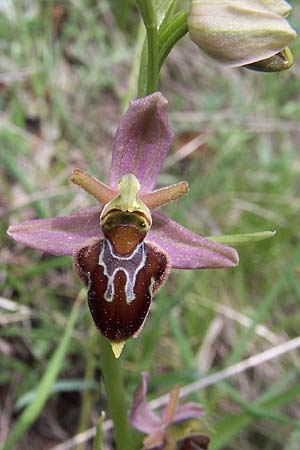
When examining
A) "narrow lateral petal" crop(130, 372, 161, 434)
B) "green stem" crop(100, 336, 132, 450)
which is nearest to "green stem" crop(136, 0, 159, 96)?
"green stem" crop(100, 336, 132, 450)

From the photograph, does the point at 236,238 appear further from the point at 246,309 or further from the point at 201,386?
the point at 246,309

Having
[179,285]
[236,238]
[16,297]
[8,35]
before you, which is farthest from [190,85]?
[236,238]

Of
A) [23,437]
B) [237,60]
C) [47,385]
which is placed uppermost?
[237,60]

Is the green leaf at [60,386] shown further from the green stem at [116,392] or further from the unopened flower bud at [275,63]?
the unopened flower bud at [275,63]

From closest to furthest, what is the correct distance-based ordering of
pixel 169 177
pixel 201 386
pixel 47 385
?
pixel 47 385
pixel 201 386
pixel 169 177

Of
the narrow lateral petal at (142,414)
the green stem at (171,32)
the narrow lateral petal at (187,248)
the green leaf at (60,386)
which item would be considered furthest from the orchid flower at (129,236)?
the green leaf at (60,386)

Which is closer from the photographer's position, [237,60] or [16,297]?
[237,60]

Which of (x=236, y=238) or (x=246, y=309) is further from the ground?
(x=236, y=238)
